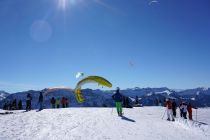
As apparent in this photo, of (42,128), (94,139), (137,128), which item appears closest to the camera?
(94,139)

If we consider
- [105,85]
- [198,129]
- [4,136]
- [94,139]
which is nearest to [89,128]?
[94,139]

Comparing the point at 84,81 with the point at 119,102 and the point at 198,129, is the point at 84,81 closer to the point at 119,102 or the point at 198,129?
the point at 119,102

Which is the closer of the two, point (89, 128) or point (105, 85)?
point (89, 128)

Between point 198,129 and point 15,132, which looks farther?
point 198,129

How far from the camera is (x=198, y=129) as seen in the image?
23.5 metres

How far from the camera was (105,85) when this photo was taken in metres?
33.7

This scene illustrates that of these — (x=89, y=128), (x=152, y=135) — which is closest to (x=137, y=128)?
(x=152, y=135)

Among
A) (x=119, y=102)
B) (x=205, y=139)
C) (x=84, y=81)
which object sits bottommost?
(x=205, y=139)

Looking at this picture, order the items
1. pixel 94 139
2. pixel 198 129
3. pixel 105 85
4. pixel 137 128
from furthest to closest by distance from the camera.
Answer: pixel 105 85, pixel 198 129, pixel 137 128, pixel 94 139

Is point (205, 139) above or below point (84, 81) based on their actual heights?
below

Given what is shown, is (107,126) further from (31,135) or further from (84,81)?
(84,81)

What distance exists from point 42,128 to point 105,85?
15729mm

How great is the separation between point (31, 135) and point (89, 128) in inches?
168

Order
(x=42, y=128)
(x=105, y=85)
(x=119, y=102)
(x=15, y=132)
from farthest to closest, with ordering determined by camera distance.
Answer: (x=105, y=85), (x=119, y=102), (x=42, y=128), (x=15, y=132)
